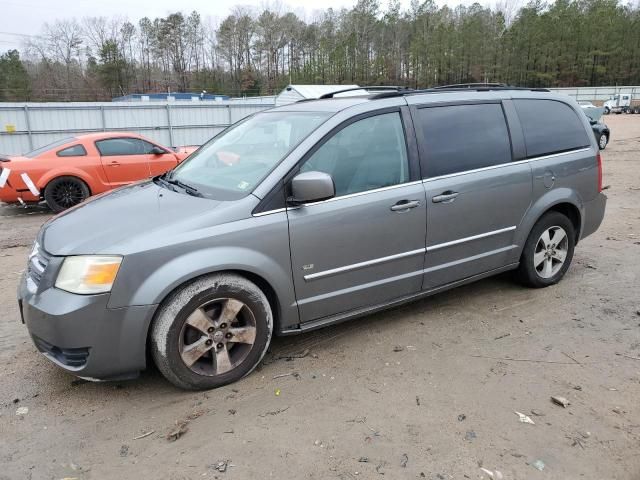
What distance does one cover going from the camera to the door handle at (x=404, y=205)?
11.6 ft

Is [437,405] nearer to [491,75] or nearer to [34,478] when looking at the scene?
[34,478]

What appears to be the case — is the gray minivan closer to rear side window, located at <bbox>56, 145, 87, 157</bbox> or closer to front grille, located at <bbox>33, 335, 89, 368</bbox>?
front grille, located at <bbox>33, 335, 89, 368</bbox>

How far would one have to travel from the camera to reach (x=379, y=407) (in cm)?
290

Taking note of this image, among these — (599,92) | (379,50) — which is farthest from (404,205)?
(379,50)

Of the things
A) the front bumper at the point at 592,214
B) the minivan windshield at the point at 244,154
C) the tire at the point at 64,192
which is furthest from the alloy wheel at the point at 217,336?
the tire at the point at 64,192

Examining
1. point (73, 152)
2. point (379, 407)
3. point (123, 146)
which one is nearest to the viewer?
point (379, 407)

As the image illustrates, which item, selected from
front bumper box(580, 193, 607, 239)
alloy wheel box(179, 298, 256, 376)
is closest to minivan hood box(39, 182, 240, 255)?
alloy wheel box(179, 298, 256, 376)

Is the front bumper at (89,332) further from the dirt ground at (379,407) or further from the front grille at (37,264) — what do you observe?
the dirt ground at (379,407)

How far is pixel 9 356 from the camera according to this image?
11.8 ft

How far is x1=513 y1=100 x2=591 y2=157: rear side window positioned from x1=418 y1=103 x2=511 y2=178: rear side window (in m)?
0.29

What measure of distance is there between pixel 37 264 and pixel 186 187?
106 cm

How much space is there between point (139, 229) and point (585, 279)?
14.0 ft

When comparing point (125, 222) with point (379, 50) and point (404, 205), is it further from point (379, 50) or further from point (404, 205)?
point (379, 50)

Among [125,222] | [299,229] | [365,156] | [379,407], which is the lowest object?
[379,407]
